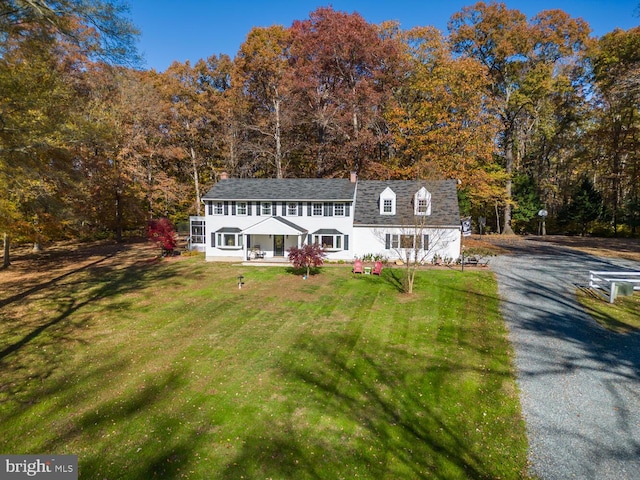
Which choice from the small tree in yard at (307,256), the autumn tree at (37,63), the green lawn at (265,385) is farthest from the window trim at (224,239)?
the autumn tree at (37,63)

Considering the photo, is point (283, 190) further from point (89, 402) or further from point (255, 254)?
point (89, 402)

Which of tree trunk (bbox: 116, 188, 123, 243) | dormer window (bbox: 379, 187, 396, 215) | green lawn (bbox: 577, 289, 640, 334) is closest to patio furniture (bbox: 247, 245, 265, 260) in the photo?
dormer window (bbox: 379, 187, 396, 215)

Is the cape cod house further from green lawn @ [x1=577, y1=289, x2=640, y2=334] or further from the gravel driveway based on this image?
green lawn @ [x1=577, y1=289, x2=640, y2=334]

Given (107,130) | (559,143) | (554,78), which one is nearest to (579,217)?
(559,143)

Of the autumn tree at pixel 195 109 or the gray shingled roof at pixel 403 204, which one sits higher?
the autumn tree at pixel 195 109

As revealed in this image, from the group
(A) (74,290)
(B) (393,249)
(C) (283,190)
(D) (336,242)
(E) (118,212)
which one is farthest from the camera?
(E) (118,212)

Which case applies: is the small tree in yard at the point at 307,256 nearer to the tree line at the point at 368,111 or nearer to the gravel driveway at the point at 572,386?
the gravel driveway at the point at 572,386

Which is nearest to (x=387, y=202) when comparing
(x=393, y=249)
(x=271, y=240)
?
(x=393, y=249)
